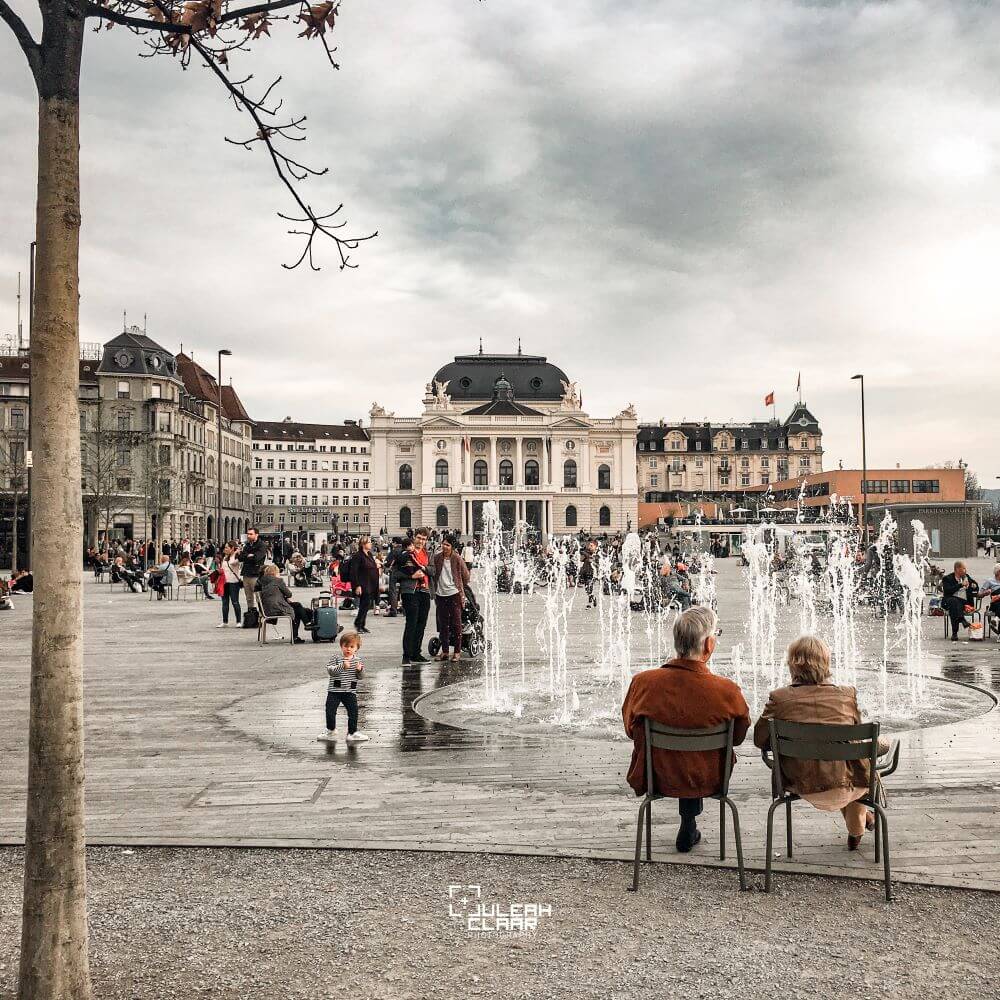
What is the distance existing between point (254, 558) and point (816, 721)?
621 inches

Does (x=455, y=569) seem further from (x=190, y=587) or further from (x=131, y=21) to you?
(x=190, y=587)

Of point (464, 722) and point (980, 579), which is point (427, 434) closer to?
point (980, 579)

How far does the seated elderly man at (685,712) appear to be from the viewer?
5145 mm

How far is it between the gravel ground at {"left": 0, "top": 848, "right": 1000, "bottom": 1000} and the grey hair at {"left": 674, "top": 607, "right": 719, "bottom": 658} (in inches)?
45.8

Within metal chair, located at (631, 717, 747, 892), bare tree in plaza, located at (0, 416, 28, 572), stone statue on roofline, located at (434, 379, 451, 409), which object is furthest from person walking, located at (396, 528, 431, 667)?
stone statue on roofline, located at (434, 379, 451, 409)

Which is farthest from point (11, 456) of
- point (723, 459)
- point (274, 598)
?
point (723, 459)

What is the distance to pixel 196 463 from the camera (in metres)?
89.9

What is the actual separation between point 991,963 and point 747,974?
1022 millimetres

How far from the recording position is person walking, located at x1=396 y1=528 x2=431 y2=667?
1357 centimetres

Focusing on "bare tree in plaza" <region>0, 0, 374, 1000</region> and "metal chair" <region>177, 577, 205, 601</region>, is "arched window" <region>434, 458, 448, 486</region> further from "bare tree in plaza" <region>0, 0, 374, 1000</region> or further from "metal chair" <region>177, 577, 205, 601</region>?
"bare tree in plaza" <region>0, 0, 374, 1000</region>

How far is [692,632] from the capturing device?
5309 millimetres

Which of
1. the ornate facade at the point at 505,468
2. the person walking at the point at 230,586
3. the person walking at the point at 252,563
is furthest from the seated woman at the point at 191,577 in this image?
the ornate facade at the point at 505,468

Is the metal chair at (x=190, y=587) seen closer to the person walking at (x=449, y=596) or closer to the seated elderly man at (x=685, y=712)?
the person walking at (x=449, y=596)

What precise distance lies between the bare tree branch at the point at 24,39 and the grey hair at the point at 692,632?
3844 millimetres
